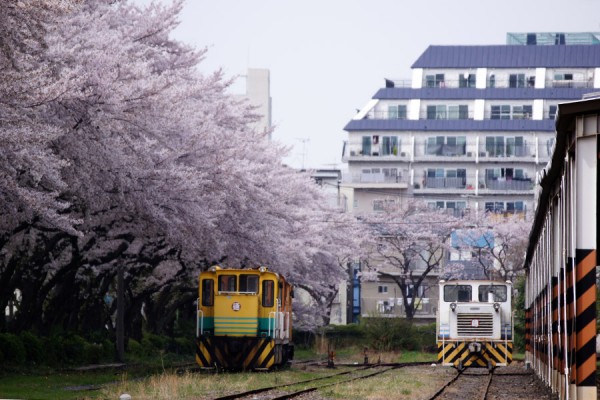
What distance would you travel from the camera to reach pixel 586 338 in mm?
11164

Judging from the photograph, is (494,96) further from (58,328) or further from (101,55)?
(101,55)

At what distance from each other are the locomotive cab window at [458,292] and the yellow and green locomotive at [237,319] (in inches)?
179

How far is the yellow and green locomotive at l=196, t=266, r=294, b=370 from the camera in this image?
30.2m

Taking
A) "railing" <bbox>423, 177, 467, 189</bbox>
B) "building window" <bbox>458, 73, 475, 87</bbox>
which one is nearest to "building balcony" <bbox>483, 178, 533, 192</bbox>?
"railing" <bbox>423, 177, 467, 189</bbox>

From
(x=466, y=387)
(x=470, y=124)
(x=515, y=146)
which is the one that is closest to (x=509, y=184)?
(x=515, y=146)

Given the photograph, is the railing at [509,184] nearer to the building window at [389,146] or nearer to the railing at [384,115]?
the building window at [389,146]

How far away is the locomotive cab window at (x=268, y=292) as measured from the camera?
30.4 metres

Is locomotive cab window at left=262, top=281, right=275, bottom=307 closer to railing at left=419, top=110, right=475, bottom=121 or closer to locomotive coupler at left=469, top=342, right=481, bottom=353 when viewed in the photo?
locomotive coupler at left=469, top=342, right=481, bottom=353

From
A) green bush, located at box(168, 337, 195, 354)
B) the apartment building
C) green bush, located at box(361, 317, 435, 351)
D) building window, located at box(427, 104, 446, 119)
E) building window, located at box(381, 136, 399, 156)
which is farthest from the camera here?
building window, located at box(427, 104, 446, 119)

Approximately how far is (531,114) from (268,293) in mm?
66340

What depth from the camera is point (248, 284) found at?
99.5ft

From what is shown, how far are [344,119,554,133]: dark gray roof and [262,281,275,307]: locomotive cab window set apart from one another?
63.9 meters

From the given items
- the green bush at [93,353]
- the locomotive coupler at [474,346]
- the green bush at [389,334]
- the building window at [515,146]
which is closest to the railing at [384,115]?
the building window at [515,146]

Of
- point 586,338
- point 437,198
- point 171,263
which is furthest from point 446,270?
point 586,338
